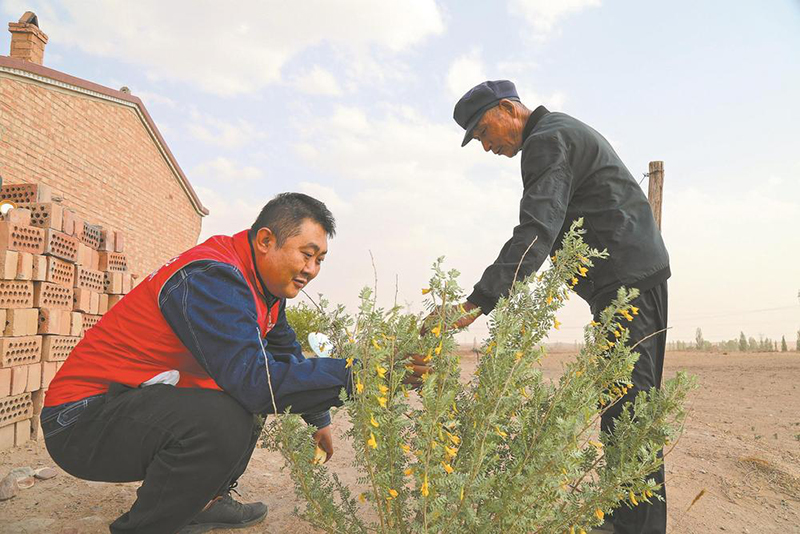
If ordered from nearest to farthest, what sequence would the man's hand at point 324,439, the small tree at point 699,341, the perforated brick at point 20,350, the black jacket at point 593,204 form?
1. the black jacket at point 593,204
2. the man's hand at point 324,439
3. the perforated brick at point 20,350
4. the small tree at point 699,341

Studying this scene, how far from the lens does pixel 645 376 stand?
260 centimetres

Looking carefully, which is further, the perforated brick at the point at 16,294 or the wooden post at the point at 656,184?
the wooden post at the point at 656,184

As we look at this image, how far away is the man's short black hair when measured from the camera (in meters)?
2.33

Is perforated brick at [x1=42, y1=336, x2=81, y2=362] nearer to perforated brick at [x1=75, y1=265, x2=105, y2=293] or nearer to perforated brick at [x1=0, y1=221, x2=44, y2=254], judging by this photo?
perforated brick at [x1=75, y1=265, x2=105, y2=293]

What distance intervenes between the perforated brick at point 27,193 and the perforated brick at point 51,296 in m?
1.49

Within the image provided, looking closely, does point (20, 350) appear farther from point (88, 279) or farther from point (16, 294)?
point (88, 279)

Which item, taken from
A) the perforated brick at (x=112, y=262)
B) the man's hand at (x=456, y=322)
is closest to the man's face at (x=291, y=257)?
the man's hand at (x=456, y=322)

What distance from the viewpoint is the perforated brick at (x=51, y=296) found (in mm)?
5438

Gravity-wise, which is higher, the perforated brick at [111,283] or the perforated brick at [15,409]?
the perforated brick at [111,283]

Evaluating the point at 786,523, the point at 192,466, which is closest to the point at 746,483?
the point at 786,523

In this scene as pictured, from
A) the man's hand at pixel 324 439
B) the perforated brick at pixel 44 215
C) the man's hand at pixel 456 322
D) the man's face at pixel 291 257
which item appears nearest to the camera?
the man's hand at pixel 456 322

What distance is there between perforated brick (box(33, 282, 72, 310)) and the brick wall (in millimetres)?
6199

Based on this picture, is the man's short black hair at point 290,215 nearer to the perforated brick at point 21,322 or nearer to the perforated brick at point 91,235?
the perforated brick at point 21,322

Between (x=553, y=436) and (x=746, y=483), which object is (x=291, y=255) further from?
(x=746, y=483)
